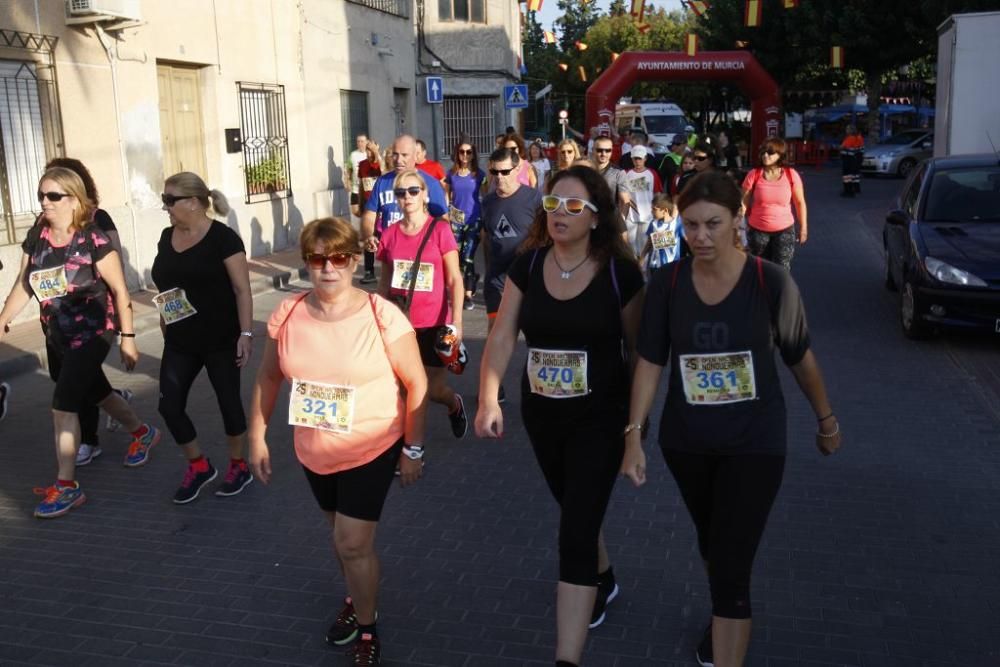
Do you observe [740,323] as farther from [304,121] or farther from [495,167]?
[304,121]

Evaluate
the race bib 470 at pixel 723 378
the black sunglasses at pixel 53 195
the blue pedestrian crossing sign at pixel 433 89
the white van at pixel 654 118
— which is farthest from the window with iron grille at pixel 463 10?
the race bib 470 at pixel 723 378

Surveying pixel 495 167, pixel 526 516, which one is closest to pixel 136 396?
pixel 495 167

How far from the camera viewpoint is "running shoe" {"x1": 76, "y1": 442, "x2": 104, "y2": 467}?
6.35m

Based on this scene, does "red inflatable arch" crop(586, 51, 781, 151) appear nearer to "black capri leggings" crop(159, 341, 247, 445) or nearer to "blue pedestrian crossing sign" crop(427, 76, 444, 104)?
"blue pedestrian crossing sign" crop(427, 76, 444, 104)

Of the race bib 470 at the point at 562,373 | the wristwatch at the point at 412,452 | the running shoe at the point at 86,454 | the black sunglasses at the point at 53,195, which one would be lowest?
the running shoe at the point at 86,454

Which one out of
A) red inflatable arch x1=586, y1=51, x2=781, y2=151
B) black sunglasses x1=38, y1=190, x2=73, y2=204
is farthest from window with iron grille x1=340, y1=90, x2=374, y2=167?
black sunglasses x1=38, y1=190, x2=73, y2=204

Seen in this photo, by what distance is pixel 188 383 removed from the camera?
5.50 metres

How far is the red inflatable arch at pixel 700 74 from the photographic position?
31172mm

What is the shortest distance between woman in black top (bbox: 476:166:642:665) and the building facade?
8.86 m

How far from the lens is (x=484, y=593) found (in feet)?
14.5

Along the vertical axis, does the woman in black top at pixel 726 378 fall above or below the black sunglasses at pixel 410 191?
below

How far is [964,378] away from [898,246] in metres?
2.84

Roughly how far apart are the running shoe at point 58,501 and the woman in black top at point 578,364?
2.99m

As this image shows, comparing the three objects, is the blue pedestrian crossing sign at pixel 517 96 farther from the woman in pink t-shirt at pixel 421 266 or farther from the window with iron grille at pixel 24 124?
the woman in pink t-shirt at pixel 421 266
